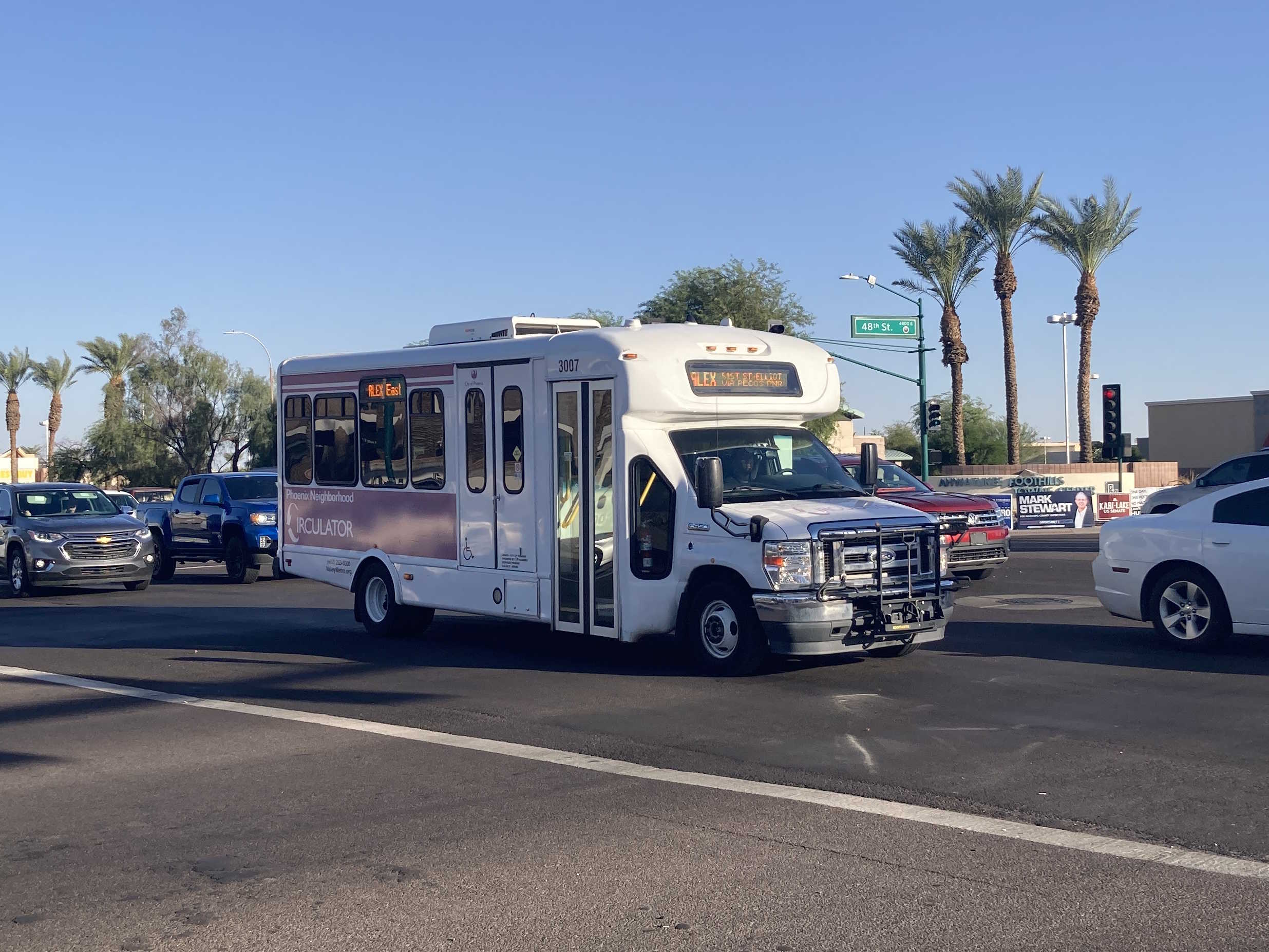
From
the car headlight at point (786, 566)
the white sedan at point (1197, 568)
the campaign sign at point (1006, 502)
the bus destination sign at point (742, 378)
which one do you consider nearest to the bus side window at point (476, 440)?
the bus destination sign at point (742, 378)

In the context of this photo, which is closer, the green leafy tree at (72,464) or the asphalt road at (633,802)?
the asphalt road at (633,802)

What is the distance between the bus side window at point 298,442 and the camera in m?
15.0

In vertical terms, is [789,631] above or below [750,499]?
below

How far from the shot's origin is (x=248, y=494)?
2347cm

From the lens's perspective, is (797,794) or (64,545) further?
(64,545)

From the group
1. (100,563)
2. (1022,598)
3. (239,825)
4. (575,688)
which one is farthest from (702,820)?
(100,563)

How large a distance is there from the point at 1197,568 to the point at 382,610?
8.05 metres

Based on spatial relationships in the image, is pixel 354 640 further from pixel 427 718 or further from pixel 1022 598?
pixel 1022 598

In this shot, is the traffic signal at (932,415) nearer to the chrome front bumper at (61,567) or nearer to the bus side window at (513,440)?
the chrome front bumper at (61,567)

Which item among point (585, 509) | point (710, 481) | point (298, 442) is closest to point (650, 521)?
point (585, 509)

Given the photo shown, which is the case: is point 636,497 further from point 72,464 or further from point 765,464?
point 72,464

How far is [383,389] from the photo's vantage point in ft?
45.3

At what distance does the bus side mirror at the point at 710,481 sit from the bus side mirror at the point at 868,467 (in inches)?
87.5

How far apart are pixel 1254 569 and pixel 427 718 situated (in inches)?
275
